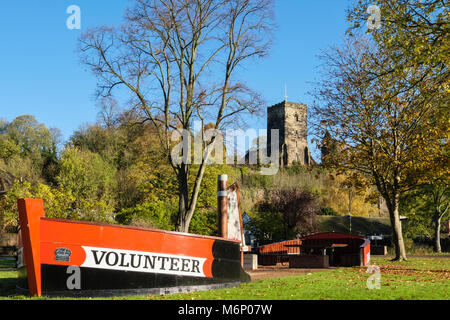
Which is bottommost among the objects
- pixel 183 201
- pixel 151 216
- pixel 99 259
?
pixel 99 259

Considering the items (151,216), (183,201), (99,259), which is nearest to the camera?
(99,259)

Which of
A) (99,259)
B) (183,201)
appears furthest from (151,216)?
(99,259)

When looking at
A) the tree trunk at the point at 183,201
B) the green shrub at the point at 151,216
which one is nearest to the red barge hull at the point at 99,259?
the tree trunk at the point at 183,201

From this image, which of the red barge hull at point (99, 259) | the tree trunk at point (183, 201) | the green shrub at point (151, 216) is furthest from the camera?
the green shrub at point (151, 216)

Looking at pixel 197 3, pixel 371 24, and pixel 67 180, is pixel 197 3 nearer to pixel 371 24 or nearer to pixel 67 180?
pixel 371 24

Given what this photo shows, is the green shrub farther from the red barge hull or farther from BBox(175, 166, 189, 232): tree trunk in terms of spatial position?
the red barge hull

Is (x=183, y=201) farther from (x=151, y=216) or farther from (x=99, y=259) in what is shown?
(x=99, y=259)

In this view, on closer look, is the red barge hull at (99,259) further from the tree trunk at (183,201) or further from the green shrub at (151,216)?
the green shrub at (151,216)

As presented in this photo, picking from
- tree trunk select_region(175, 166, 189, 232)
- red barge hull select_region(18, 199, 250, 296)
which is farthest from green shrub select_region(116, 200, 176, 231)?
red barge hull select_region(18, 199, 250, 296)

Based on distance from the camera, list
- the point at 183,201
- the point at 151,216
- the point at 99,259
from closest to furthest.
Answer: the point at 99,259 < the point at 183,201 < the point at 151,216

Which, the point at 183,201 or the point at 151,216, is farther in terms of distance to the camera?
the point at 151,216

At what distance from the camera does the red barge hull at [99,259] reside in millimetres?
9445

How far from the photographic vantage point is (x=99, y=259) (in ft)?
32.3
